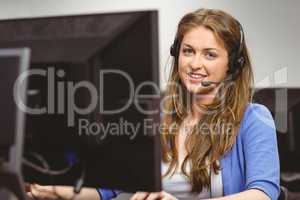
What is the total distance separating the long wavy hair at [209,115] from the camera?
137 centimetres

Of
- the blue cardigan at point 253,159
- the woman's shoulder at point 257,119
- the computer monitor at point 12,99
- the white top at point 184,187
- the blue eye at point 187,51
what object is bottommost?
the white top at point 184,187

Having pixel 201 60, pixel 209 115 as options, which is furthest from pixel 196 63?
pixel 209 115

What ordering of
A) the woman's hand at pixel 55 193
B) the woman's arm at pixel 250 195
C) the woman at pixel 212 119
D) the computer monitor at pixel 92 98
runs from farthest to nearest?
the woman at pixel 212 119 < the woman's arm at pixel 250 195 < the woman's hand at pixel 55 193 < the computer monitor at pixel 92 98

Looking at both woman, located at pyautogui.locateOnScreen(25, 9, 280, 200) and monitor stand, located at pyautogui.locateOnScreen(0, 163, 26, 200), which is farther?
woman, located at pyautogui.locateOnScreen(25, 9, 280, 200)

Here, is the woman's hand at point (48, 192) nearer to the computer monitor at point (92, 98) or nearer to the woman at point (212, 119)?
the computer monitor at point (92, 98)

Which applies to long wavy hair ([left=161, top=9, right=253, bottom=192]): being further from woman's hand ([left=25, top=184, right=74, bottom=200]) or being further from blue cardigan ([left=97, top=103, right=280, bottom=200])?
woman's hand ([left=25, top=184, right=74, bottom=200])

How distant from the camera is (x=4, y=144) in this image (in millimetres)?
894

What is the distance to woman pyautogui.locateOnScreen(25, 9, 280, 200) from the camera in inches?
52.1

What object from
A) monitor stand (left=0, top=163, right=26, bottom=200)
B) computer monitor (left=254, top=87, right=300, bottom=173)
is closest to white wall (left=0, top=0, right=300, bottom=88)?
computer monitor (left=254, top=87, right=300, bottom=173)

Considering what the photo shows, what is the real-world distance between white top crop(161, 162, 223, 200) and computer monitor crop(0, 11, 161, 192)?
46cm

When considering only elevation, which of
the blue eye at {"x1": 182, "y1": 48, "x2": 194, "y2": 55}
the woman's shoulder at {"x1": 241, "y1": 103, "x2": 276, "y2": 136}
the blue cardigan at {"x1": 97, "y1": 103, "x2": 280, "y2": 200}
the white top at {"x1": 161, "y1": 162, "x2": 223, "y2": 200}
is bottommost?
the white top at {"x1": 161, "y1": 162, "x2": 223, "y2": 200}

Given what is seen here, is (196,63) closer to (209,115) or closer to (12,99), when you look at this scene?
(209,115)

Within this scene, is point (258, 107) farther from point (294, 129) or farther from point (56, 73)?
point (56, 73)

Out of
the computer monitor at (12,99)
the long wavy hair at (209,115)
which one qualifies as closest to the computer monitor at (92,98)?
the computer monitor at (12,99)
